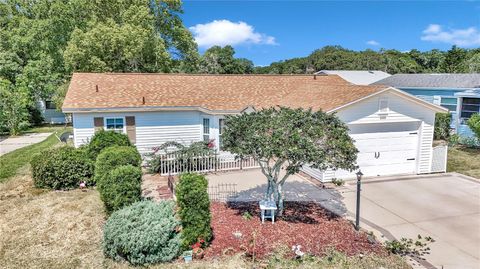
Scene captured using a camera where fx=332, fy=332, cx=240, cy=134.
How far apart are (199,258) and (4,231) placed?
18.5 feet

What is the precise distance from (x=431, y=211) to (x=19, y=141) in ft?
80.3

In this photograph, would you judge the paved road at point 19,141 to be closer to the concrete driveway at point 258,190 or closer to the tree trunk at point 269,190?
the concrete driveway at point 258,190

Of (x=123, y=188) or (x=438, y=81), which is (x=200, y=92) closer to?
(x=123, y=188)

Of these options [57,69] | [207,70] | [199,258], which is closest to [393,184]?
[199,258]

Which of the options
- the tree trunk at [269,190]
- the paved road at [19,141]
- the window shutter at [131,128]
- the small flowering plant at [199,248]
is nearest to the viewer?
the small flowering plant at [199,248]

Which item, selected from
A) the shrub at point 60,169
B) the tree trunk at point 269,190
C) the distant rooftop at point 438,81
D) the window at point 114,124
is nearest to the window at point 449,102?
the distant rooftop at point 438,81

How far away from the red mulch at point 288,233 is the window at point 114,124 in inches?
322

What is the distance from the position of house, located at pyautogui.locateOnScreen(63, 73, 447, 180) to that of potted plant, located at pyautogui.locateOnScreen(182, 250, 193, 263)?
6940mm

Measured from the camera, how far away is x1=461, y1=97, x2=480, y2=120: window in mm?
19897

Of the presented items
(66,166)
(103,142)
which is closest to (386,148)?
(103,142)

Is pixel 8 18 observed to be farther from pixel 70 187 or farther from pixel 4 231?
pixel 4 231

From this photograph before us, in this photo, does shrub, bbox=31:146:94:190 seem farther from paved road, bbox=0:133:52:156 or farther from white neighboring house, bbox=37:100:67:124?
white neighboring house, bbox=37:100:67:124

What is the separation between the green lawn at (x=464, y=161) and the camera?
47.1ft

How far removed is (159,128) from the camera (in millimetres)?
16703
